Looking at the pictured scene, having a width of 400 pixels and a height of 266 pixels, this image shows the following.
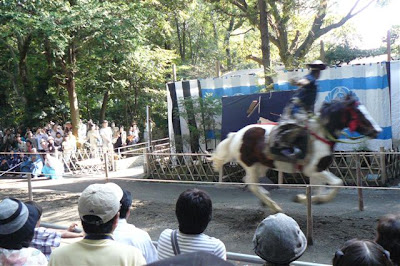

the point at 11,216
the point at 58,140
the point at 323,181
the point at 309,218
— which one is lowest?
the point at 309,218

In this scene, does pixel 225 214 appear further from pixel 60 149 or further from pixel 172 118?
pixel 60 149

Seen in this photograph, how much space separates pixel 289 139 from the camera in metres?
6.17

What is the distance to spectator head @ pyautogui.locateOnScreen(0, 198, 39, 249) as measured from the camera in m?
2.22

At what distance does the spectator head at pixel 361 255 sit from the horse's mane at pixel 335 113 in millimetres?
4380

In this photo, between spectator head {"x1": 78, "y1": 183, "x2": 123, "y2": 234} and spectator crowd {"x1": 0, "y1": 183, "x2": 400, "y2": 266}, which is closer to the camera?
spectator crowd {"x1": 0, "y1": 183, "x2": 400, "y2": 266}

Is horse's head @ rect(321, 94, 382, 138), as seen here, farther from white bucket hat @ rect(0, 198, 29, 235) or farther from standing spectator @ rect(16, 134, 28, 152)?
standing spectator @ rect(16, 134, 28, 152)

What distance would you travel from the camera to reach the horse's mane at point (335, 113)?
567 centimetres

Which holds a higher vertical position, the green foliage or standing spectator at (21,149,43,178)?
the green foliage

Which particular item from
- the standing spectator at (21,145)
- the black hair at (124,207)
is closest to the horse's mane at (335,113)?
the black hair at (124,207)

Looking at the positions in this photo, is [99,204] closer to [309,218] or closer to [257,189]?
[309,218]

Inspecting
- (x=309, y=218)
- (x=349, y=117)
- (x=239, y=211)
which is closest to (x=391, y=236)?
(x=349, y=117)

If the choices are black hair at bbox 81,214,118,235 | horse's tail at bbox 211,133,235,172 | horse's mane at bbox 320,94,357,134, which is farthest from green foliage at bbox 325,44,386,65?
black hair at bbox 81,214,118,235

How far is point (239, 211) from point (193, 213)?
18.9ft

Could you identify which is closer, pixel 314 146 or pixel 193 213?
pixel 193 213
